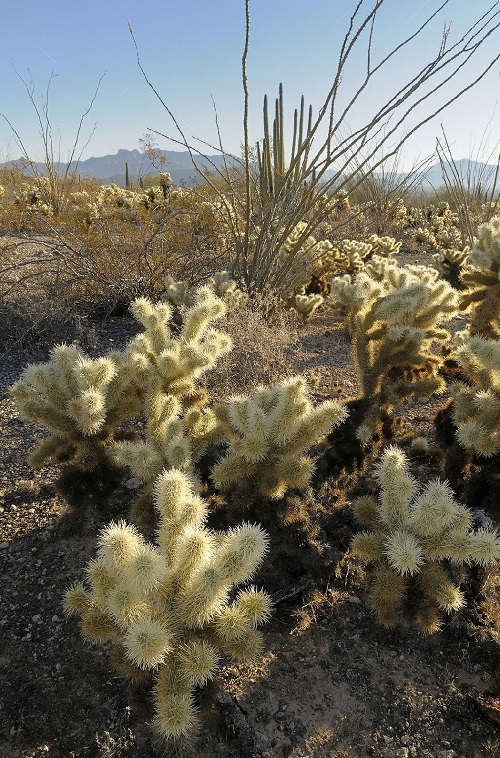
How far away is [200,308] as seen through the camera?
2740mm

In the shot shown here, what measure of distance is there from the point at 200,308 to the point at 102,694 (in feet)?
5.91

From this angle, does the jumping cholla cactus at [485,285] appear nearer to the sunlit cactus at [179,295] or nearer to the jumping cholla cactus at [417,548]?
the jumping cholla cactus at [417,548]

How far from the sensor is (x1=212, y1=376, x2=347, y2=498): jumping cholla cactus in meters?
2.11

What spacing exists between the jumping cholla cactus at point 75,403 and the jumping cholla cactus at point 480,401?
1594 millimetres

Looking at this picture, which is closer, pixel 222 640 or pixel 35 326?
pixel 222 640

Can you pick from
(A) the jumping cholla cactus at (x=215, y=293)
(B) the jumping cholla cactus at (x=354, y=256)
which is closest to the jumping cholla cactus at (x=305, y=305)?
(A) the jumping cholla cactus at (x=215, y=293)

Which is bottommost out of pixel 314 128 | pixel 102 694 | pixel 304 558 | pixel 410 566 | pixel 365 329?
pixel 102 694

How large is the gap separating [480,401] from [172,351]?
4.87ft

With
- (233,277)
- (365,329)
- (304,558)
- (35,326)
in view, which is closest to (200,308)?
(365,329)

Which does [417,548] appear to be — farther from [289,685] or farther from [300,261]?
[300,261]

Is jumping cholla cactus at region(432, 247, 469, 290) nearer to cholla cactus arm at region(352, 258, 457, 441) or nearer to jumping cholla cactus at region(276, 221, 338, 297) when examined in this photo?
jumping cholla cactus at region(276, 221, 338, 297)

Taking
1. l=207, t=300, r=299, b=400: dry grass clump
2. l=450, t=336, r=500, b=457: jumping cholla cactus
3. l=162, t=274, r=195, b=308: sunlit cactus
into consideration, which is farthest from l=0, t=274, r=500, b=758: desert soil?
l=162, t=274, r=195, b=308: sunlit cactus

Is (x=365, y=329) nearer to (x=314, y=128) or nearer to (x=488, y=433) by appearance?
(x=488, y=433)

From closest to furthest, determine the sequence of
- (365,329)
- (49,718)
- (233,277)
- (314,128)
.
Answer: (49,718)
(365,329)
(314,128)
(233,277)
